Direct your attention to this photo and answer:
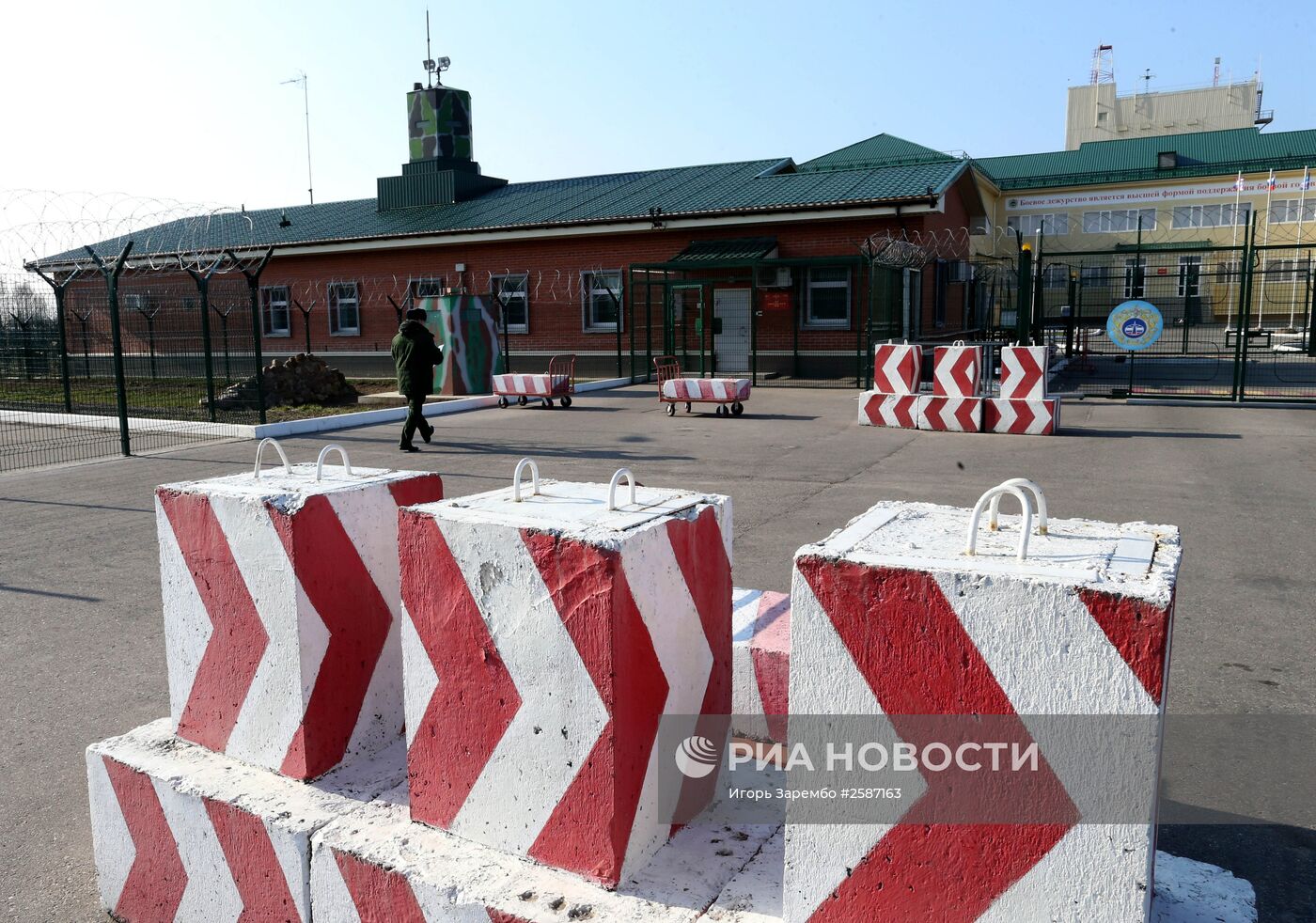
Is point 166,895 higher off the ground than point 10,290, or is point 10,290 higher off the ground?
point 10,290

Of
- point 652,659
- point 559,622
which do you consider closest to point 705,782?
point 652,659

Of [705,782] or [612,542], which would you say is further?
[705,782]

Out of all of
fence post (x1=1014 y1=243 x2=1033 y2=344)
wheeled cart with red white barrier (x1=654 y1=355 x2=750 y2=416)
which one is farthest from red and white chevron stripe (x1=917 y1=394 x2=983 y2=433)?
fence post (x1=1014 y1=243 x2=1033 y2=344)

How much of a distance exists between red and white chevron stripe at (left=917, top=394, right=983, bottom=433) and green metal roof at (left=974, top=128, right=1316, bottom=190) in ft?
103

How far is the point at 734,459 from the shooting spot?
11.3 meters

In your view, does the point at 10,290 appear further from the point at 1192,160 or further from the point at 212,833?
the point at 1192,160

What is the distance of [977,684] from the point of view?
5.60 ft

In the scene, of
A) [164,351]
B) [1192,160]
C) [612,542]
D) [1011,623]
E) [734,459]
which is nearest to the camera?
[1011,623]

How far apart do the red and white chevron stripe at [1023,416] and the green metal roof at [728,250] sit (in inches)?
380

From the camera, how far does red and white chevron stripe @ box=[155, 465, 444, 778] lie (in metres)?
2.57

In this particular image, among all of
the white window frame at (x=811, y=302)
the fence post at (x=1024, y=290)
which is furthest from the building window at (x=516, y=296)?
the fence post at (x=1024, y=290)

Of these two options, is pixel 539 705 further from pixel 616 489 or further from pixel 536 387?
pixel 536 387

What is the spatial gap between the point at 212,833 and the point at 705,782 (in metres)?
1.29

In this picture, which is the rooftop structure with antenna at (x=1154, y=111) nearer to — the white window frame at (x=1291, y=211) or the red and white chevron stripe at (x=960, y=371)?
the white window frame at (x=1291, y=211)
